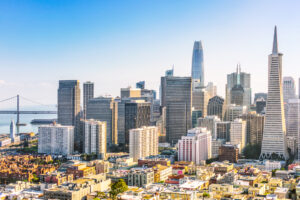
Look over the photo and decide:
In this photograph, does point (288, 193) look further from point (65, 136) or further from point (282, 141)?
point (65, 136)

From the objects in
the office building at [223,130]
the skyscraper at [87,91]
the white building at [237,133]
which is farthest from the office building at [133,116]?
the skyscraper at [87,91]

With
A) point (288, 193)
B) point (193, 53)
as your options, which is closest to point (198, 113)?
Result: point (193, 53)

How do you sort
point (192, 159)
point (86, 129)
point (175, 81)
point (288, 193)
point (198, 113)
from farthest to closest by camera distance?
point (198, 113) < point (175, 81) < point (86, 129) < point (192, 159) < point (288, 193)

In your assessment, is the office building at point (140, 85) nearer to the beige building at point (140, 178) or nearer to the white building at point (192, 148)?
the white building at point (192, 148)

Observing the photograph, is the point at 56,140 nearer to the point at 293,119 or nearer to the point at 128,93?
the point at 128,93

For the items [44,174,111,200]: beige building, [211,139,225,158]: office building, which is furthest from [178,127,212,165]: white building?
[44,174,111,200]: beige building
